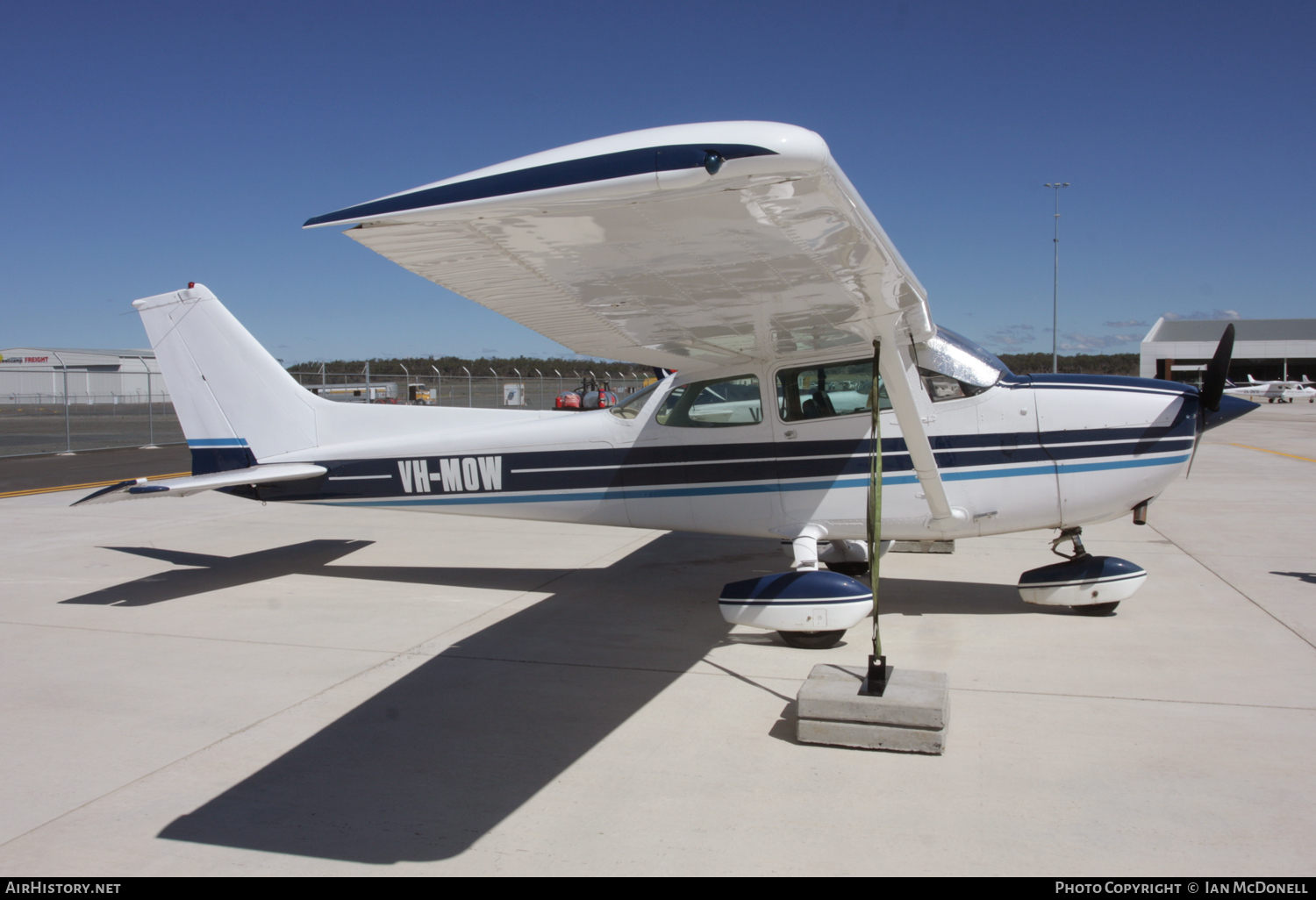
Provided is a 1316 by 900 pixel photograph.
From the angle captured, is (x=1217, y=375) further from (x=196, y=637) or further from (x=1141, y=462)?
(x=196, y=637)

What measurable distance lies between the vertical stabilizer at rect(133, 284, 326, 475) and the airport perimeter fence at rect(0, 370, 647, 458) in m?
10.3

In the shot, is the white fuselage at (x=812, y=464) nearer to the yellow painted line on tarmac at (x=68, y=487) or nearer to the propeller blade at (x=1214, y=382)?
the propeller blade at (x=1214, y=382)

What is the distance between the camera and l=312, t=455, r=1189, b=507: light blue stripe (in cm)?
567

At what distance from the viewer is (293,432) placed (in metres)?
7.51

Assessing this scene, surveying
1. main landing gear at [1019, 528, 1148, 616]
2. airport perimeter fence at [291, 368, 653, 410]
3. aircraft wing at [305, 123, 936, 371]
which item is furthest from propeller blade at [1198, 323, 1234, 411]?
airport perimeter fence at [291, 368, 653, 410]

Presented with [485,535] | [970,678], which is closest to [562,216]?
[970,678]

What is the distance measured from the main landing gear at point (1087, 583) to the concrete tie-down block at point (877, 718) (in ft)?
7.48

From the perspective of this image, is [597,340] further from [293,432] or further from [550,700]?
[293,432]

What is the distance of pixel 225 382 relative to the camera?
7.54 metres

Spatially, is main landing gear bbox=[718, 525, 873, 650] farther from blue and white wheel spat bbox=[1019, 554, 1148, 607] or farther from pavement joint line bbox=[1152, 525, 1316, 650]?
pavement joint line bbox=[1152, 525, 1316, 650]

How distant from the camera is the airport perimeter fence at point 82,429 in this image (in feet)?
73.7

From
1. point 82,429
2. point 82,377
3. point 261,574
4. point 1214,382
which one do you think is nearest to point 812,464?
point 1214,382

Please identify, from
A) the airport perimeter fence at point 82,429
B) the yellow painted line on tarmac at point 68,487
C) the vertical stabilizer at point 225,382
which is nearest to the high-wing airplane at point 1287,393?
the yellow painted line on tarmac at point 68,487
